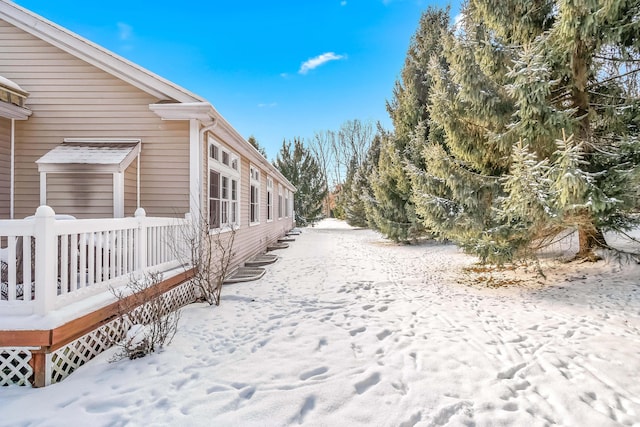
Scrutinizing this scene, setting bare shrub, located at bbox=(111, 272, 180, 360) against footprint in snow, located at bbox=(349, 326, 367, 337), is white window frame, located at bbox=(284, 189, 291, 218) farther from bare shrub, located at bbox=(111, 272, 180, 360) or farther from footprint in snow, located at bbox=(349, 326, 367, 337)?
footprint in snow, located at bbox=(349, 326, 367, 337)

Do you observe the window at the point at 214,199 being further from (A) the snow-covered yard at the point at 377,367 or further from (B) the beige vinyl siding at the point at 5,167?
(B) the beige vinyl siding at the point at 5,167

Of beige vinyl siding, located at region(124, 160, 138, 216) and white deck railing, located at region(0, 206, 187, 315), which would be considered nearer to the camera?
white deck railing, located at region(0, 206, 187, 315)

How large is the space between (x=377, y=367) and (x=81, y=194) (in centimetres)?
521

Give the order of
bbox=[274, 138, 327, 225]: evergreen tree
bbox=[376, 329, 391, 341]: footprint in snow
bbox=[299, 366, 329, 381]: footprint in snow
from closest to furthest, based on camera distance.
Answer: bbox=[299, 366, 329, 381]: footprint in snow
bbox=[376, 329, 391, 341]: footprint in snow
bbox=[274, 138, 327, 225]: evergreen tree

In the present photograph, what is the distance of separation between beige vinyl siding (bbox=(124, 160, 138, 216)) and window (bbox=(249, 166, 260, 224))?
4.10m

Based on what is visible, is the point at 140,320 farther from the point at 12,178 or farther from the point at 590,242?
the point at 590,242

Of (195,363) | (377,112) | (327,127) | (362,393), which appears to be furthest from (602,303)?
(327,127)

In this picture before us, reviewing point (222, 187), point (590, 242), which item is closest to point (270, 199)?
point (222, 187)

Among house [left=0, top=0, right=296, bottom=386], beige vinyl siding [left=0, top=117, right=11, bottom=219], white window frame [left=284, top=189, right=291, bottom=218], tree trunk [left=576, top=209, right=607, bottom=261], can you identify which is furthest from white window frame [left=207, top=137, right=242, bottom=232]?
white window frame [left=284, top=189, right=291, bottom=218]

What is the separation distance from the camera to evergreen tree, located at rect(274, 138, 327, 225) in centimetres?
2369

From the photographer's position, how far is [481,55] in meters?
5.75

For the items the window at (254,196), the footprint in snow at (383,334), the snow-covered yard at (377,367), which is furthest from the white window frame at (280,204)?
the footprint in snow at (383,334)

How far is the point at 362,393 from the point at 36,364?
8.55 ft

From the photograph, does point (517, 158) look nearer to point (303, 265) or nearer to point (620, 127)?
point (620, 127)
